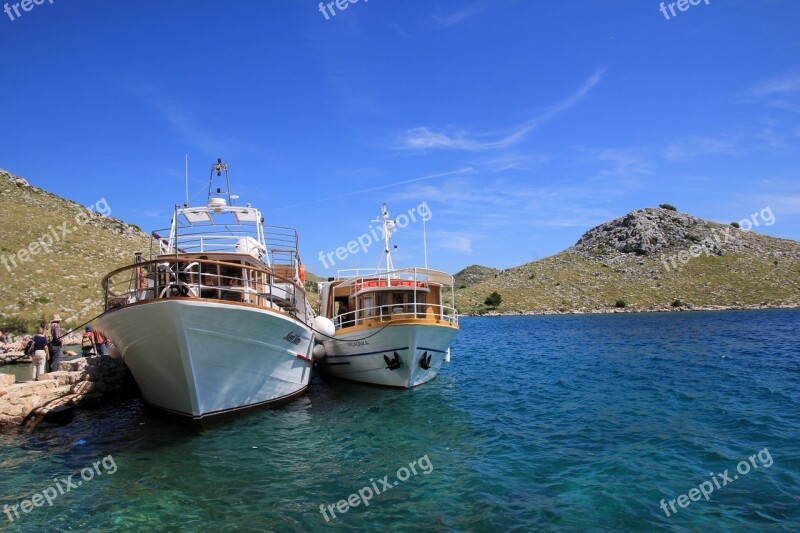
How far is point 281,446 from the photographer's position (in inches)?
523

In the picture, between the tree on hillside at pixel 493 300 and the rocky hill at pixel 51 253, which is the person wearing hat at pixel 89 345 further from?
the tree on hillside at pixel 493 300

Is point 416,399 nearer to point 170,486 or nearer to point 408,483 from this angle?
point 408,483

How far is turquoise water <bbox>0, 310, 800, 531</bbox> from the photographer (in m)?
8.78

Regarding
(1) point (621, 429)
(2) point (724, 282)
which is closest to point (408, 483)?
(1) point (621, 429)

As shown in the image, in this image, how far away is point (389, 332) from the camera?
20000 millimetres

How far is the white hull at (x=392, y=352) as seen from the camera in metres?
20.1

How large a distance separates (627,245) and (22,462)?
476 ft

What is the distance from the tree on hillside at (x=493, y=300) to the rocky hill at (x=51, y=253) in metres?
74.9

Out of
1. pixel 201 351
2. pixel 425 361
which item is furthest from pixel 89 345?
pixel 425 361

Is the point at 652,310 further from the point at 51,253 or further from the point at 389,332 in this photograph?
the point at 51,253

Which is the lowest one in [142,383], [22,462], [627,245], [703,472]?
[703,472]

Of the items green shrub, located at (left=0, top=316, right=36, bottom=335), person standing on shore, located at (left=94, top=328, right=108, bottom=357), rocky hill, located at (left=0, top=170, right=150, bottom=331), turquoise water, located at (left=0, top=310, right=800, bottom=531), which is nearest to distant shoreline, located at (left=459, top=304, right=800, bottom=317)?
rocky hill, located at (left=0, top=170, right=150, bottom=331)

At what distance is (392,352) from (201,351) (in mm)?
8428

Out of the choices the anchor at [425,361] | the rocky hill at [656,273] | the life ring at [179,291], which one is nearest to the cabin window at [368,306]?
the anchor at [425,361]
